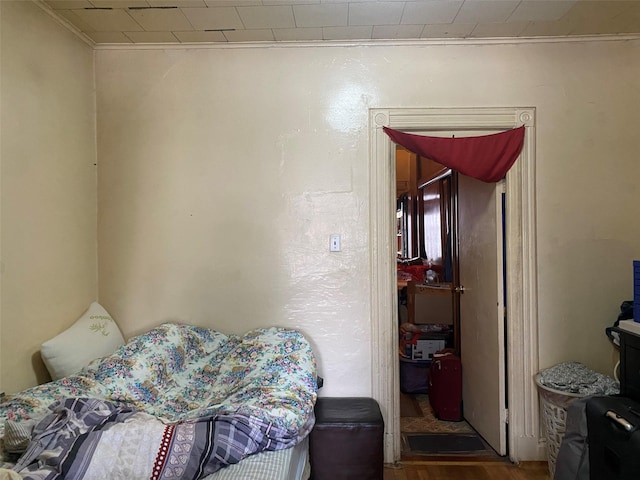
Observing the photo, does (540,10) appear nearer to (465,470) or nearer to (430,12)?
(430,12)

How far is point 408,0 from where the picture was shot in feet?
6.35

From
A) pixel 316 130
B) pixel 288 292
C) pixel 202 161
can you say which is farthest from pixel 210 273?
pixel 316 130

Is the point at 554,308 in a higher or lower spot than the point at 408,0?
lower

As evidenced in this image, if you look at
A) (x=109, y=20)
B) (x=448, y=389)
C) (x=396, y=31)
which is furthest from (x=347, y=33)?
(x=448, y=389)

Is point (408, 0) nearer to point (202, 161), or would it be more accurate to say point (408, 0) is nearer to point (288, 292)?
point (202, 161)

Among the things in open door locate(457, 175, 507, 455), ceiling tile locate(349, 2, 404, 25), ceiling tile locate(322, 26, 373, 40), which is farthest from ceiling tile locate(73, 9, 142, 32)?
open door locate(457, 175, 507, 455)

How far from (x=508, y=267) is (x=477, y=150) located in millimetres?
745

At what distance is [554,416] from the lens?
6.88ft

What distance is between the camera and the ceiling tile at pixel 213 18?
6.66ft

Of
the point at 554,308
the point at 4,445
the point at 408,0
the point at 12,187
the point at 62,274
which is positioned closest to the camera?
the point at 4,445

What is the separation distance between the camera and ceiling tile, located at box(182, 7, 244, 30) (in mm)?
2029

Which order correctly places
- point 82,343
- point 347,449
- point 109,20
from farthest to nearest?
point 109,20 < point 82,343 < point 347,449

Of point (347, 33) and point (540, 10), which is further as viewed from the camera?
point (347, 33)

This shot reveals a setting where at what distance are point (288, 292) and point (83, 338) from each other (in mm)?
1139
